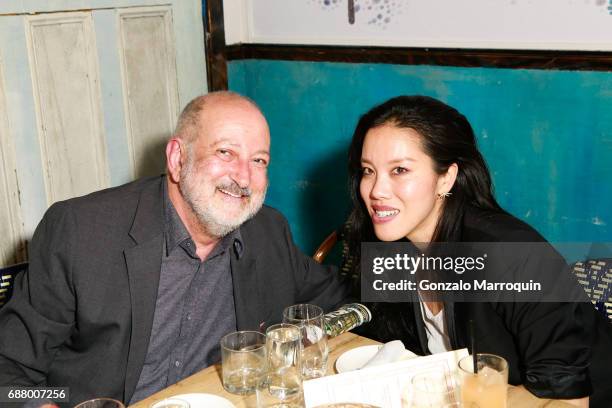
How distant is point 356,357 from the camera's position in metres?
1.73

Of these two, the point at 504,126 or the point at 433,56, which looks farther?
the point at 433,56

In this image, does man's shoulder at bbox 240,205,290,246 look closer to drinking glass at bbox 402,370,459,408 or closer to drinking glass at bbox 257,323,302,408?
drinking glass at bbox 257,323,302,408

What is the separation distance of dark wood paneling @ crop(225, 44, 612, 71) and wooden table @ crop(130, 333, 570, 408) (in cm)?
127

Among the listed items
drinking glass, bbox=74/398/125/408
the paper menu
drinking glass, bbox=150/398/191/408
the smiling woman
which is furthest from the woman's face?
drinking glass, bbox=74/398/125/408

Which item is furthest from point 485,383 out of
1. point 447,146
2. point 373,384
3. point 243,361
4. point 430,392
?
point 447,146

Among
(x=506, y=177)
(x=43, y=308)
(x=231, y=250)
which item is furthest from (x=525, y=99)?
(x=43, y=308)

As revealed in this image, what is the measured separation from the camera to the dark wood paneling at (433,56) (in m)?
2.37

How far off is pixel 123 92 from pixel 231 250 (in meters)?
1.23

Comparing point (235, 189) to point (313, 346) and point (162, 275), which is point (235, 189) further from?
point (313, 346)

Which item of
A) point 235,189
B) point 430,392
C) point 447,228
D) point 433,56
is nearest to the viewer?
point 430,392

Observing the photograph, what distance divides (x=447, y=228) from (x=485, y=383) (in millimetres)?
760

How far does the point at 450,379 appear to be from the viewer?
135cm

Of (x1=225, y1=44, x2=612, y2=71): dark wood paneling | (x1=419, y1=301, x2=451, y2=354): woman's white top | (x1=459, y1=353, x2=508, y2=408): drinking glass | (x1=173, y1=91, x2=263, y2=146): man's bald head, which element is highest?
(x1=225, y1=44, x2=612, y2=71): dark wood paneling

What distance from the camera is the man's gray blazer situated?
1.78 metres
